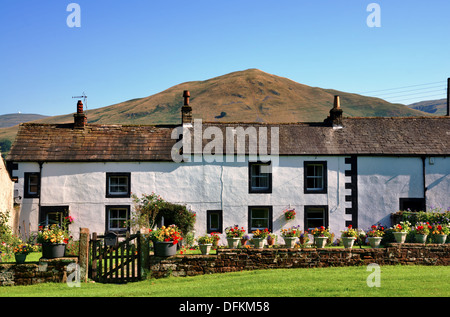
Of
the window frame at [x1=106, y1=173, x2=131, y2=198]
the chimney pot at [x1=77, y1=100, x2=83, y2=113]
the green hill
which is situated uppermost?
the green hill

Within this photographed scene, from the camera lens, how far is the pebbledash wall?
23.3 meters

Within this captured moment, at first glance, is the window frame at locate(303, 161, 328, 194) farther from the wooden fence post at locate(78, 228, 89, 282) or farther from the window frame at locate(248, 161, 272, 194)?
the wooden fence post at locate(78, 228, 89, 282)

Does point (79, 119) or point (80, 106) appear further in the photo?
point (80, 106)

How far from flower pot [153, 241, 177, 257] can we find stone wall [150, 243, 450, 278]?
164mm

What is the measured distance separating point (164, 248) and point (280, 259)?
3894 millimetres

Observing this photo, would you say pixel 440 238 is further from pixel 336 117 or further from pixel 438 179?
pixel 336 117

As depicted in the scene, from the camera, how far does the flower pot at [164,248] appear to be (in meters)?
15.1

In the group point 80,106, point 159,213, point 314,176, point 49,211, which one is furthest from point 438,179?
point 49,211

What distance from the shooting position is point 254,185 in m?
24.3

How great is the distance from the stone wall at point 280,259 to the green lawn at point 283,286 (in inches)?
17.2

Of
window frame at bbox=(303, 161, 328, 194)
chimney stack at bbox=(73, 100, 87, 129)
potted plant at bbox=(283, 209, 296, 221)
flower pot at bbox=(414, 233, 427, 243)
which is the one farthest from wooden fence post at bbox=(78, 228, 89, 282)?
window frame at bbox=(303, 161, 328, 194)

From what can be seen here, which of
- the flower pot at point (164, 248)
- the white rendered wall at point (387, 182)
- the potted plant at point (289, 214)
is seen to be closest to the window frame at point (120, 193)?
the potted plant at point (289, 214)

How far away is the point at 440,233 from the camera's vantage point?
1661cm

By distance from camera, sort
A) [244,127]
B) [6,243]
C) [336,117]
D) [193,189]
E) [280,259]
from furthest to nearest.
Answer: [336,117], [244,127], [193,189], [6,243], [280,259]
